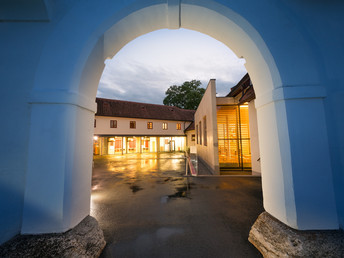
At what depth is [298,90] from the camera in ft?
6.12

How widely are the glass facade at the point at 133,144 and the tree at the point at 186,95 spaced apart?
474 inches

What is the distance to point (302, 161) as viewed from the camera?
1782 millimetres

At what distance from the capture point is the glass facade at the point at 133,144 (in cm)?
1958

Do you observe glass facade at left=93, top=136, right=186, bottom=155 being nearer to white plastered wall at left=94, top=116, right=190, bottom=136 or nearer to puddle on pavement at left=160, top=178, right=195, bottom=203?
white plastered wall at left=94, top=116, right=190, bottom=136

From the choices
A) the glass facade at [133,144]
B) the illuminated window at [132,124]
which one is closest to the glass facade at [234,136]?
the glass facade at [133,144]

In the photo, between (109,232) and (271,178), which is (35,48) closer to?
(109,232)

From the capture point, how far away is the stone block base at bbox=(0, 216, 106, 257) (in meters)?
1.57

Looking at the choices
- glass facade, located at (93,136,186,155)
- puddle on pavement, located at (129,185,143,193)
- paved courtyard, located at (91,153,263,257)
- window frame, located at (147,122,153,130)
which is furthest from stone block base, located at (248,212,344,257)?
window frame, located at (147,122,153,130)

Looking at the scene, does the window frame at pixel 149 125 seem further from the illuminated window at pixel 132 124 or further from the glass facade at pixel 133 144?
the illuminated window at pixel 132 124

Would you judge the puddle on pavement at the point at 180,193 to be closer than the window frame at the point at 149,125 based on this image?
Yes

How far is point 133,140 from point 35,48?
20138mm

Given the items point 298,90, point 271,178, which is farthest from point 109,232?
point 298,90

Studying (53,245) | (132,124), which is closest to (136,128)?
(132,124)

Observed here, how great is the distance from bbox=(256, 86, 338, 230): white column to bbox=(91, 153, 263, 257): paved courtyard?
983 millimetres
